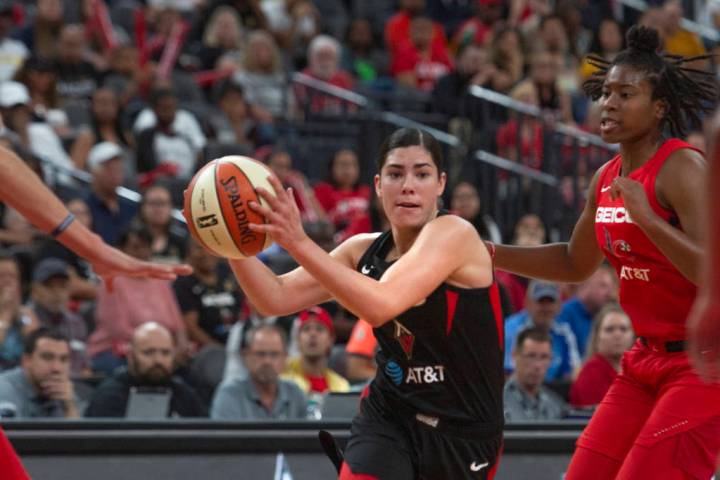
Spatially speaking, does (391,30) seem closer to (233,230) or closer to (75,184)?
(75,184)

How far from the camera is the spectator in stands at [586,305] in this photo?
10.1 m

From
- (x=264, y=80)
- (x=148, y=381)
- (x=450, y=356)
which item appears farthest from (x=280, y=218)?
(x=264, y=80)

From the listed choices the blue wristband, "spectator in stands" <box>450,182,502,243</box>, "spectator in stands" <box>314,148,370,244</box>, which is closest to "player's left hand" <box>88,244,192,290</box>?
the blue wristband

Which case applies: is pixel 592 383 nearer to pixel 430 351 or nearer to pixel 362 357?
pixel 362 357

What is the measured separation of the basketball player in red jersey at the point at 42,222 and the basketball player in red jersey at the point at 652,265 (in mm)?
1725

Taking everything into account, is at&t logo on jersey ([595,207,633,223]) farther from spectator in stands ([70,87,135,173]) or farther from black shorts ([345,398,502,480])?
spectator in stands ([70,87,135,173])

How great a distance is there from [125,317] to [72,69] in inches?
174

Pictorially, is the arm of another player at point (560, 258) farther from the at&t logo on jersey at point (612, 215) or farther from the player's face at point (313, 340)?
the player's face at point (313, 340)

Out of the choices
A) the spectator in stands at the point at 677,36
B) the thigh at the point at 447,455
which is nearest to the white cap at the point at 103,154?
the thigh at the point at 447,455

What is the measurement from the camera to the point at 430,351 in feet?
15.9

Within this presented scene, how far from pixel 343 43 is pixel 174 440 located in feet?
31.2

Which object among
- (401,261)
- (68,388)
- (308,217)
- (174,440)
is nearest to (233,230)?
(401,261)

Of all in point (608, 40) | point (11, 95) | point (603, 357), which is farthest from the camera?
point (608, 40)

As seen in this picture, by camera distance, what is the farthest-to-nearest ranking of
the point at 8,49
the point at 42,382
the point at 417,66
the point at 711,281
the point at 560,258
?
the point at 417,66 → the point at 8,49 → the point at 42,382 → the point at 560,258 → the point at 711,281
